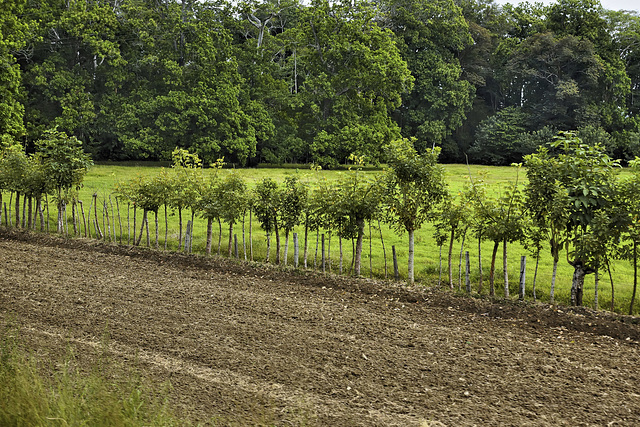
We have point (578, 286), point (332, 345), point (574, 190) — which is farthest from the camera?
point (578, 286)

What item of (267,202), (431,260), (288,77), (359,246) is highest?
(288,77)

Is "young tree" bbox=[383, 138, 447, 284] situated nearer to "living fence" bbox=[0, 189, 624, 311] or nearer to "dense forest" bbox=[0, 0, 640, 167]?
"living fence" bbox=[0, 189, 624, 311]

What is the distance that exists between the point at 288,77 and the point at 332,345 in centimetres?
4057

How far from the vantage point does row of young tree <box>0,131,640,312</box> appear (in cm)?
1066

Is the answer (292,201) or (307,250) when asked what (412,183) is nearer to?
(292,201)

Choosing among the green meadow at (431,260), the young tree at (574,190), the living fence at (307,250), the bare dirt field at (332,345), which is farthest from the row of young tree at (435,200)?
the bare dirt field at (332,345)

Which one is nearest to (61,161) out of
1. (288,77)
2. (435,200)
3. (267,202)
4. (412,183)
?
(267,202)

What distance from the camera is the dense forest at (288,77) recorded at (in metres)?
39.4

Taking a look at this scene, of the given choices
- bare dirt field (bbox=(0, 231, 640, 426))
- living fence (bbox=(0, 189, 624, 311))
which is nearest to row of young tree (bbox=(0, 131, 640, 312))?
living fence (bbox=(0, 189, 624, 311))

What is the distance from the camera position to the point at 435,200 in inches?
505

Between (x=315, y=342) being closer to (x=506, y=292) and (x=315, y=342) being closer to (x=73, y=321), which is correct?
(x=73, y=321)

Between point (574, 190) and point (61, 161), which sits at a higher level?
point (61, 161)

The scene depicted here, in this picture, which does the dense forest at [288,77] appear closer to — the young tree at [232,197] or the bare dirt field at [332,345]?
the young tree at [232,197]

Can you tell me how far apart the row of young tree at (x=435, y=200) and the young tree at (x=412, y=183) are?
2cm
